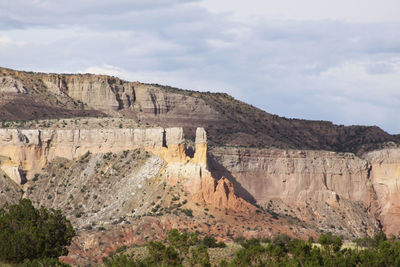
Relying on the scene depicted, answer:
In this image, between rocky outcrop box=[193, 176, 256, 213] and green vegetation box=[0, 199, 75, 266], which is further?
rocky outcrop box=[193, 176, 256, 213]

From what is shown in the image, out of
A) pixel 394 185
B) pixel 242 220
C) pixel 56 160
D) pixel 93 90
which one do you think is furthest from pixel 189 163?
pixel 93 90

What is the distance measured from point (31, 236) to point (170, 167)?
3716 centimetres

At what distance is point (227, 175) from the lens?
116562 mm

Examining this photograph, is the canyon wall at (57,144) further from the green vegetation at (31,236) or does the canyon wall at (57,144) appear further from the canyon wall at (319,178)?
the green vegetation at (31,236)

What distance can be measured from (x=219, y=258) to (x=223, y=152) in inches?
1822

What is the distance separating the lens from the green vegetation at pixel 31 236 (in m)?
69.2

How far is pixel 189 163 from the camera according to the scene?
106250 millimetres

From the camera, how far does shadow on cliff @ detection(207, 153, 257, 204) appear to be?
11406cm

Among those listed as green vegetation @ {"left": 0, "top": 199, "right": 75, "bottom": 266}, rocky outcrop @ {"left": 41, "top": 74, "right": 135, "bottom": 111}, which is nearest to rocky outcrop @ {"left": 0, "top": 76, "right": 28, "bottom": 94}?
rocky outcrop @ {"left": 41, "top": 74, "right": 135, "bottom": 111}

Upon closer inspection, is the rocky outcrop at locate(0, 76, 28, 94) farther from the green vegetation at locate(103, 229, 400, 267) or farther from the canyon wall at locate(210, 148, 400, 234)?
the green vegetation at locate(103, 229, 400, 267)

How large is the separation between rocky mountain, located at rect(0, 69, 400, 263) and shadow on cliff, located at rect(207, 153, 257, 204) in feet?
0.71

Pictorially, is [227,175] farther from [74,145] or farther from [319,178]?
[74,145]

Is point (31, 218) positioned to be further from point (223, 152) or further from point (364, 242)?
point (223, 152)

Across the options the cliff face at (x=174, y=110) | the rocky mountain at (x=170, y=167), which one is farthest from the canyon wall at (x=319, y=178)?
the cliff face at (x=174, y=110)
